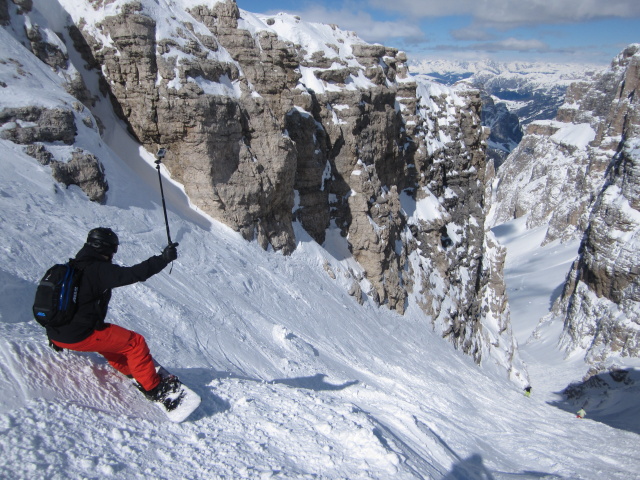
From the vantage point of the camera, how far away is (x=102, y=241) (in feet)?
15.1

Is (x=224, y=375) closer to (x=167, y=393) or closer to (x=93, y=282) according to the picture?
(x=167, y=393)

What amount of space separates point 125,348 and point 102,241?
123 centimetres

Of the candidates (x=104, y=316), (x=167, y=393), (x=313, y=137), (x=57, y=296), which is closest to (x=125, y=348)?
(x=104, y=316)

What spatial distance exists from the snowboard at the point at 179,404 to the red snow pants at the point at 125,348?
0.24 metres

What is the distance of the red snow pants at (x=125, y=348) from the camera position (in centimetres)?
481

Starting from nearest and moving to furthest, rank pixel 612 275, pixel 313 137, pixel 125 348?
1. pixel 125 348
2. pixel 313 137
3. pixel 612 275

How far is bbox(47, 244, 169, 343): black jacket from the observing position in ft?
14.7

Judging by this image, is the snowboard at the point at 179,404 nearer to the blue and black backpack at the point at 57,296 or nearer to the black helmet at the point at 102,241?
the blue and black backpack at the point at 57,296

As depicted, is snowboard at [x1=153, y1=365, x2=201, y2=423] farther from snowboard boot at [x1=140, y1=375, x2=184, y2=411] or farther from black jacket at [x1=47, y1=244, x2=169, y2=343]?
black jacket at [x1=47, y1=244, x2=169, y2=343]

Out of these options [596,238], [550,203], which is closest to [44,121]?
[596,238]

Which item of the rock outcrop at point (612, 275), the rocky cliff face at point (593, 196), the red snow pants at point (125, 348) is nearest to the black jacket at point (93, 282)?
the red snow pants at point (125, 348)

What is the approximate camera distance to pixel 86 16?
16.6 metres

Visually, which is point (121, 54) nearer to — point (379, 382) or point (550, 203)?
point (379, 382)

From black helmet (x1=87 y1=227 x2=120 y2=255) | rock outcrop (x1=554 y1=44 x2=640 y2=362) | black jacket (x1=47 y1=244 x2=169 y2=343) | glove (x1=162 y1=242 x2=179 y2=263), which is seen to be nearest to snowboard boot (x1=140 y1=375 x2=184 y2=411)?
black jacket (x1=47 y1=244 x2=169 y2=343)
